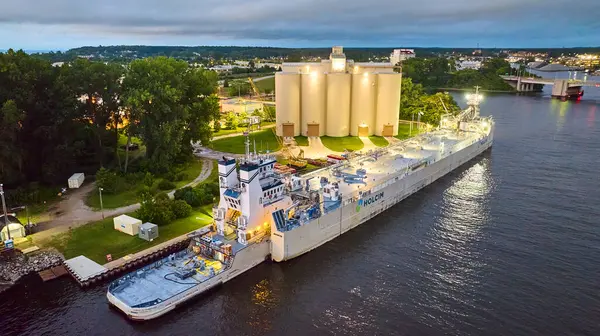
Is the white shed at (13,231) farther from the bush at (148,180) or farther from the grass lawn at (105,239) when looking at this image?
the bush at (148,180)

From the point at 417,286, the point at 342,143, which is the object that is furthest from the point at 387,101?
the point at 417,286

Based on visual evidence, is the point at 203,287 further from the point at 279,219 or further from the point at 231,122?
the point at 231,122

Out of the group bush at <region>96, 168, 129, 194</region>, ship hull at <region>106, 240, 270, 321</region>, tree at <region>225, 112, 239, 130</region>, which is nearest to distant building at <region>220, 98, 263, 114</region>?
tree at <region>225, 112, 239, 130</region>

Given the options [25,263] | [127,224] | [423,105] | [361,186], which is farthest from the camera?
[423,105]

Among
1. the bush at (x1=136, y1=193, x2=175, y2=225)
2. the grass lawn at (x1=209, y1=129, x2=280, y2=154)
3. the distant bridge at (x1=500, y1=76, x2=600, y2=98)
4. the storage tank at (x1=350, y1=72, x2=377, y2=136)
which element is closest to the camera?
the bush at (x1=136, y1=193, x2=175, y2=225)

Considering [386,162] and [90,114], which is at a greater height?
[90,114]

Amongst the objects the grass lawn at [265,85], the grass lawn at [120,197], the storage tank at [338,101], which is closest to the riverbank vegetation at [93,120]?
the grass lawn at [120,197]

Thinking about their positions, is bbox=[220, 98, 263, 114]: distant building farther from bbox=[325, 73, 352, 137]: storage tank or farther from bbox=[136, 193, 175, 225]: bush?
bbox=[136, 193, 175, 225]: bush
